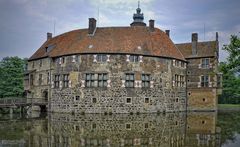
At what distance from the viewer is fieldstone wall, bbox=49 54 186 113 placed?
3209 cm

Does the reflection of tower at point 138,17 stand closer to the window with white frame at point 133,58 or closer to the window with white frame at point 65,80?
the window with white frame at point 133,58

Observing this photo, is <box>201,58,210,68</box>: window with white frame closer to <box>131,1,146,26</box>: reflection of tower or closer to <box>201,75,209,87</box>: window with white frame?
<box>201,75,209,87</box>: window with white frame

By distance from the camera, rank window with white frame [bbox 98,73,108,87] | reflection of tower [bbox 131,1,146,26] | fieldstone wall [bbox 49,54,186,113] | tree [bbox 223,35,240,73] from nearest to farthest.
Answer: tree [bbox 223,35,240,73]
fieldstone wall [bbox 49,54,186,113]
window with white frame [bbox 98,73,108,87]
reflection of tower [bbox 131,1,146,26]

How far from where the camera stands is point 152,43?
35.3 m

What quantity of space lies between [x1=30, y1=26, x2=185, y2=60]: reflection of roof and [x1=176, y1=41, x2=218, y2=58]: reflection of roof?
2.75 metres

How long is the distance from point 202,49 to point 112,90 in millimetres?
14671

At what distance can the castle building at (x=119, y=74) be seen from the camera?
1275 inches

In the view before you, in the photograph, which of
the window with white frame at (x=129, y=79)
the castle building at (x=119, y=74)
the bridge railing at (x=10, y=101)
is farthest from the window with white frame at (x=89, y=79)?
the bridge railing at (x=10, y=101)

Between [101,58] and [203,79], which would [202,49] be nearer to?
[203,79]

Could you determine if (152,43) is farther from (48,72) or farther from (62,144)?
(62,144)

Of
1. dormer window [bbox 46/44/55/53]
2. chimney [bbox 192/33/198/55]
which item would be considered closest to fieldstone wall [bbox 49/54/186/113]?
dormer window [bbox 46/44/55/53]

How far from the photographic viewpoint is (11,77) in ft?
152

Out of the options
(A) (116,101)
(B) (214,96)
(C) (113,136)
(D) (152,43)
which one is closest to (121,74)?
(A) (116,101)

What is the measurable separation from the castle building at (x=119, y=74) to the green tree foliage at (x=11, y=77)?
24.2 ft
